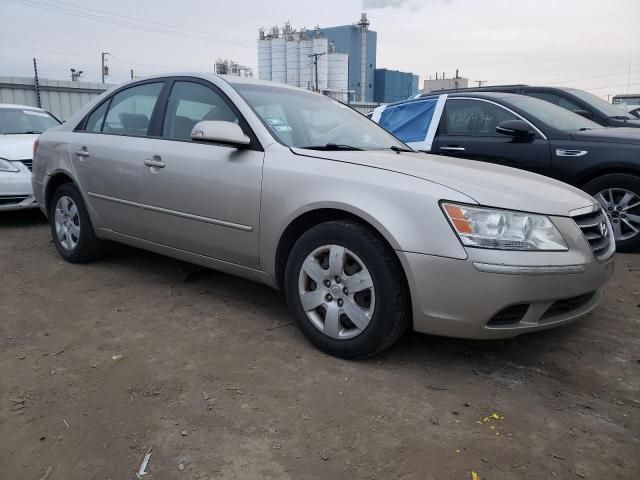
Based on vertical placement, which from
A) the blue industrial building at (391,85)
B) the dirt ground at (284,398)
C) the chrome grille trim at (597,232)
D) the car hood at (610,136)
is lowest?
the dirt ground at (284,398)

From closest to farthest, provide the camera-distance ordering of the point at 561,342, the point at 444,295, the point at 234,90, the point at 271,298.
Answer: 1. the point at 444,295
2. the point at 561,342
3. the point at 234,90
4. the point at 271,298

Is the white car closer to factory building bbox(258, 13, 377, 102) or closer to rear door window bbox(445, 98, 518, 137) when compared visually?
rear door window bbox(445, 98, 518, 137)

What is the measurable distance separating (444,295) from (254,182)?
4.27 ft

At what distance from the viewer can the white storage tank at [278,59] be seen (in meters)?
40.8

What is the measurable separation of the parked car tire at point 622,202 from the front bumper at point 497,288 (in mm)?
2646

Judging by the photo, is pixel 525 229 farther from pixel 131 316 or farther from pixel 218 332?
pixel 131 316

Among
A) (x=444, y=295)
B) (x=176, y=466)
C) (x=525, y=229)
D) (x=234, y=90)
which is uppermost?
(x=234, y=90)

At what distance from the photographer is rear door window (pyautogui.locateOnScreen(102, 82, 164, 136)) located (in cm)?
385

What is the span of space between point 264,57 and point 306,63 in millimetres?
4094

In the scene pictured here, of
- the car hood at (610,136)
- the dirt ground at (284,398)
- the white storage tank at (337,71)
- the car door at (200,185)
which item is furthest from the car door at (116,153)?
the white storage tank at (337,71)

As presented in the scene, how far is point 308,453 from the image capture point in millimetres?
2037

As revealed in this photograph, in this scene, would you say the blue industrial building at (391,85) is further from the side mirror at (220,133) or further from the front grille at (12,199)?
the side mirror at (220,133)

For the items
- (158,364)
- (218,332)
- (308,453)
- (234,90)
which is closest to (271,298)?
(218,332)

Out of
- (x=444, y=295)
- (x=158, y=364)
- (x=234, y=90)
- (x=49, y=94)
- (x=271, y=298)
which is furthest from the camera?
(x=49, y=94)
